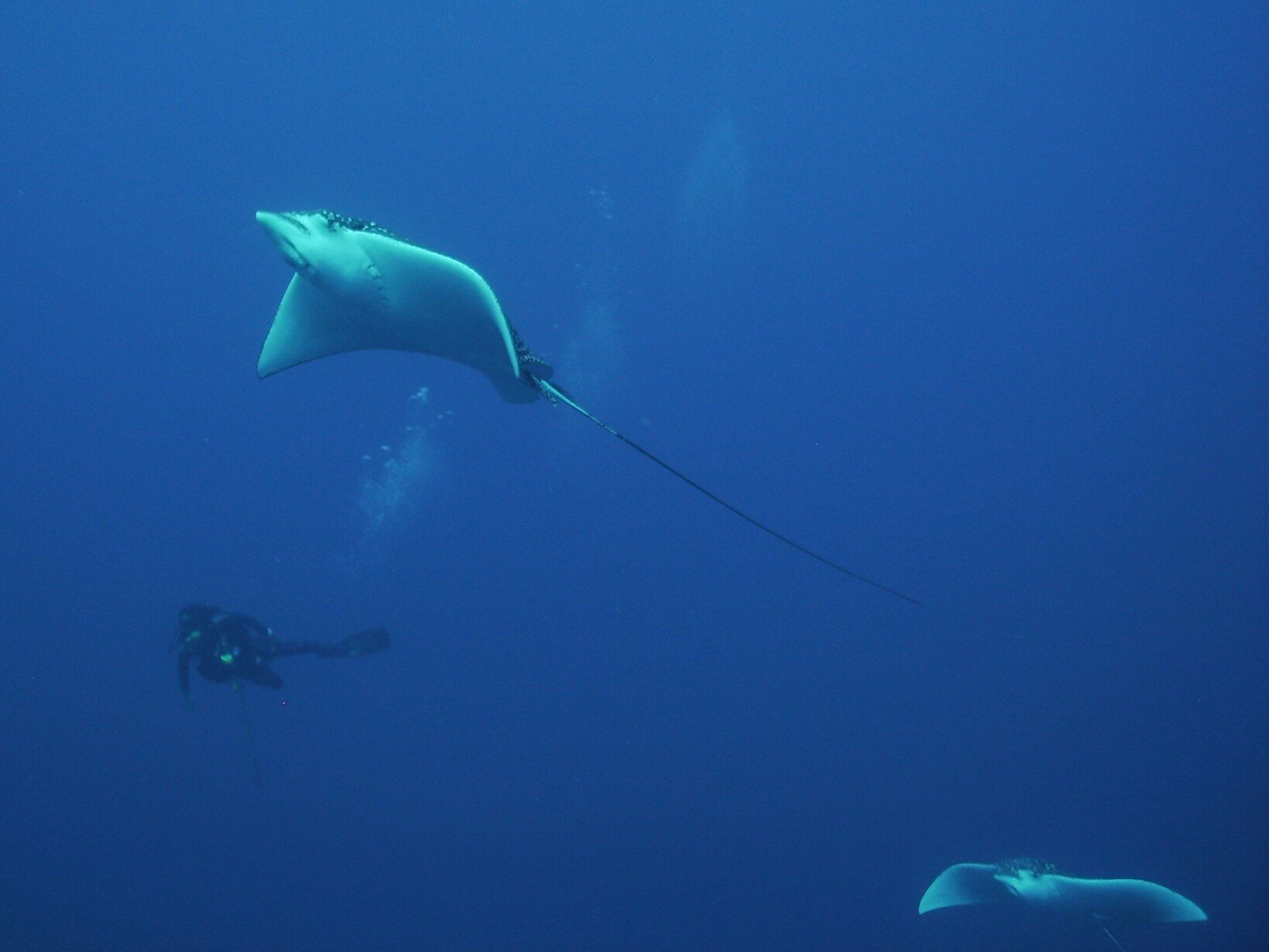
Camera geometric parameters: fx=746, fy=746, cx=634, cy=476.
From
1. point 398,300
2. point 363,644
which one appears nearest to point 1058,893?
point 398,300

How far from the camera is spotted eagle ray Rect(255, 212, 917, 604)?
9.62 ft

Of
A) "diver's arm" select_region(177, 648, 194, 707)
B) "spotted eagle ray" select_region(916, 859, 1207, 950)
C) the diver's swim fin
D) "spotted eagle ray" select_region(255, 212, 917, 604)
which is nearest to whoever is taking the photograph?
"spotted eagle ray" select_region(255, 212, 917, 604)

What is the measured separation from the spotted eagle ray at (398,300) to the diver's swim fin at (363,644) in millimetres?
4518

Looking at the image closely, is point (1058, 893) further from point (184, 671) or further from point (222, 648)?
point (184, 671)

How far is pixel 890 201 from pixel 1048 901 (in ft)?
35.1

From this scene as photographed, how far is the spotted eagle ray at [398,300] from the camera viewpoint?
293 cm

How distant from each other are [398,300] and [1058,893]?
5908 mm

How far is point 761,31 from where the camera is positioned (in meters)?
12.8

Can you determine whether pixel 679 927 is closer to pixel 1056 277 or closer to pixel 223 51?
pixel 1056 277

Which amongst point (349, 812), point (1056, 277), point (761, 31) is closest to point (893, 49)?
point (761, 31)

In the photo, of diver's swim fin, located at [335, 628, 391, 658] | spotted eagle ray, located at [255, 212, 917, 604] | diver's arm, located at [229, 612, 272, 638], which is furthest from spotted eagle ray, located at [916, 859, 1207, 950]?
diver's arm, located at [229, 612, 272, 638]

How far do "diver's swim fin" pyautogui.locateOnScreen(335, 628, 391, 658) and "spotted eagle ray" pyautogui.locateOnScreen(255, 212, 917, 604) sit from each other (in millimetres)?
4518

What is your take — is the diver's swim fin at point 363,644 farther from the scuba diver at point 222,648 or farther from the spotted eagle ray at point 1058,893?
the spotted eagle ray at point 1058,893

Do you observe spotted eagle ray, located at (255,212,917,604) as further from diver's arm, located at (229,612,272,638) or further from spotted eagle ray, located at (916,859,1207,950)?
spotted eagle ray, located at (916,859,1207,950)
